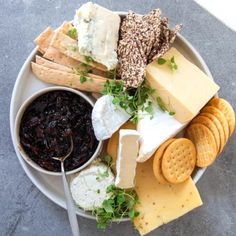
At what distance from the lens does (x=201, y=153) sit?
136 centimetres

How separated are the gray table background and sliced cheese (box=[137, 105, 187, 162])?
309mm

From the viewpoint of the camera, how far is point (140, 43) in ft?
4.25

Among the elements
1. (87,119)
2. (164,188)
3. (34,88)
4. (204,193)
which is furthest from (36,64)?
(204,193)

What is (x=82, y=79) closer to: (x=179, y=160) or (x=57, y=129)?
(x=57, y=129)

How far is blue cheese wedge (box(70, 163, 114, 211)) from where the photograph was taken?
1.34 metres

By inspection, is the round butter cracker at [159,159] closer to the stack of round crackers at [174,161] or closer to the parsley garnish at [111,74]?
the stack of round crackers at [174,161]

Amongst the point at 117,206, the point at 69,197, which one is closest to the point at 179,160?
the point at 117,206

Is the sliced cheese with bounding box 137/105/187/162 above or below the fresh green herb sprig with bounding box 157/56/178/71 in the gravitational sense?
below

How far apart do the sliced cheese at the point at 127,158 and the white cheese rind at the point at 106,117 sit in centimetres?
5

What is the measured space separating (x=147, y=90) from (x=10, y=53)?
0.52 meters

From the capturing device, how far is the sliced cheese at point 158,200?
1363 millimetres

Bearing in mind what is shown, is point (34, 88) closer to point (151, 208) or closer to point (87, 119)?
point (87, 119)

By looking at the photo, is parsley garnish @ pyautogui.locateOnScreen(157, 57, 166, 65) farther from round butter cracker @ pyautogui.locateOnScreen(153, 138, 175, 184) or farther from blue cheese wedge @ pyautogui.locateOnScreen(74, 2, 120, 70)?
round butter cracker @ pyautogui.locateOnScreen(153, 138, 175, 184)

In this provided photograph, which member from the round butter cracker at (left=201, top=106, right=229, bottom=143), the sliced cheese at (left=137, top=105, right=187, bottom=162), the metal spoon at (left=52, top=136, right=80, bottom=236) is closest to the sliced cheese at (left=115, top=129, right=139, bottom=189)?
the sliced cheese at (left=137, top=105, right=187, bottom=162)
